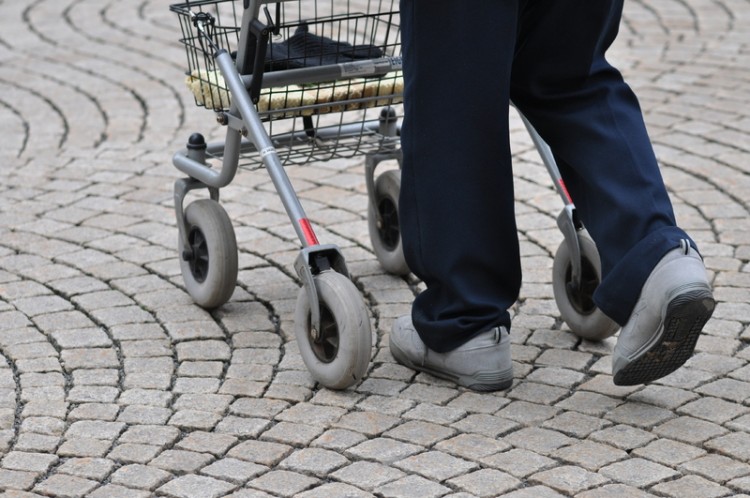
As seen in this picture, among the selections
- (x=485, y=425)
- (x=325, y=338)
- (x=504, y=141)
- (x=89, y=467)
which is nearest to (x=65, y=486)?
(x=89, y=467)

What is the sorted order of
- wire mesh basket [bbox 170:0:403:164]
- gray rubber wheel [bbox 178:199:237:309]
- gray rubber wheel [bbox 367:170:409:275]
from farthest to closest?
gray rubber wheel [bbox 367:170:409:275]
gray rubber wheel [bbox 178:199:237:309]
wire mesh basket [bbox 170:0:403:164]

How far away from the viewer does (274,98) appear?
3.65 meters

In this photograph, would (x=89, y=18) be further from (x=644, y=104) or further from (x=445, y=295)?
(x=445, y=295)

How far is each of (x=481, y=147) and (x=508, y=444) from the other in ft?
2.36

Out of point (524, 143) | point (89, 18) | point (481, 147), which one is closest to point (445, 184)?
point (481, 147)

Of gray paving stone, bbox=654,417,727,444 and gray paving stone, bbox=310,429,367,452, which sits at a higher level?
gray paving stone, bbox=654,417,727,444

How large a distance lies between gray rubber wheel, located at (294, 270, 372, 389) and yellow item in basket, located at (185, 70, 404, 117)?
1.93 ft

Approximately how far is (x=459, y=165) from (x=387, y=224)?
1109 millimetres

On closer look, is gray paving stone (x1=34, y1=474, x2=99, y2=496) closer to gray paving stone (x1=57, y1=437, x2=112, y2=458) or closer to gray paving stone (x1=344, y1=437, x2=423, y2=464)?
gray paving stone (x1=57, y1=437, x2=112, y2=458)

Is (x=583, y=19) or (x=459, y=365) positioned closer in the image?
(x=583, y=19)

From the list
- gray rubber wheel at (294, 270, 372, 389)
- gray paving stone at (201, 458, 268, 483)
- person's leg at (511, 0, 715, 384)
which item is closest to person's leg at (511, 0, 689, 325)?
person's leg at (511, 0, 715, 384)

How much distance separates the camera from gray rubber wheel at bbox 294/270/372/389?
3225 mm

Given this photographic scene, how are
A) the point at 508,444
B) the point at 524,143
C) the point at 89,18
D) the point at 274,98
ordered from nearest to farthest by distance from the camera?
the point at 508,444
the point at 274,98
the point at 524,143
the point at 89,18

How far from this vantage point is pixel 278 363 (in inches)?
142
